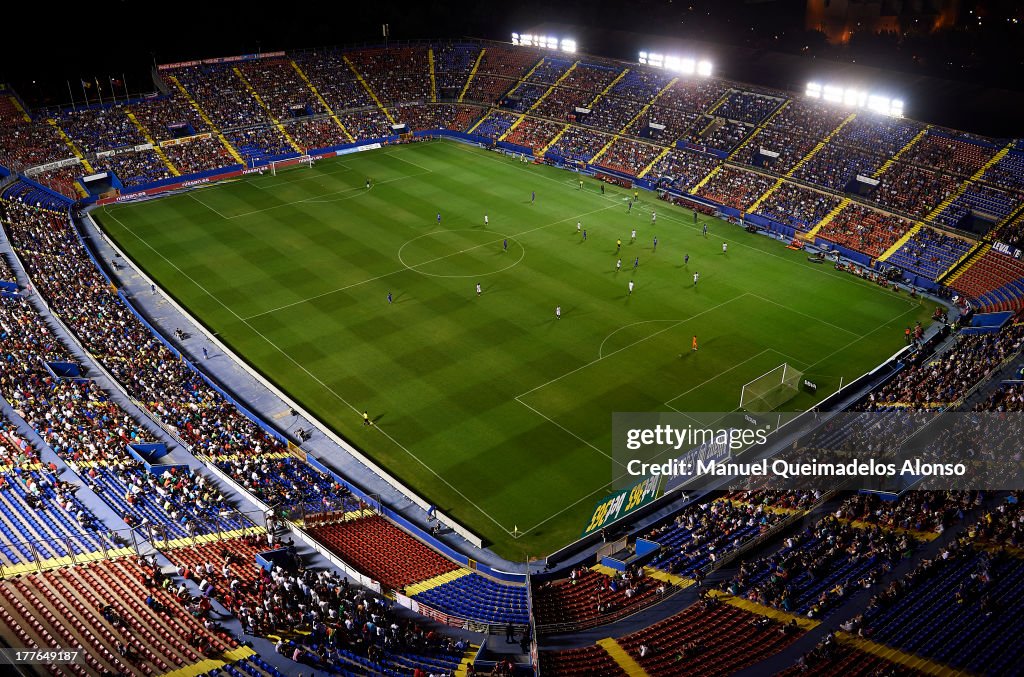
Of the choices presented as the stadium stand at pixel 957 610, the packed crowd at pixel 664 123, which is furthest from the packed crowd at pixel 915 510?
the packed crowd at pixel 664 123

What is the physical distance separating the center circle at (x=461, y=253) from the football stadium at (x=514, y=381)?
41 centimetres

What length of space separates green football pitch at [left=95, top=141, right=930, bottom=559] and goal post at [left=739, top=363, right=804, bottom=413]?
73cm

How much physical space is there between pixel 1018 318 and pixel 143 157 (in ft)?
245

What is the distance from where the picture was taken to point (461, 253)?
64875 millimetres

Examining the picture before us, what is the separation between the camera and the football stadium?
28.5m

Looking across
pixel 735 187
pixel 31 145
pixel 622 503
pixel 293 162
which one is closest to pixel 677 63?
pixel 735 187

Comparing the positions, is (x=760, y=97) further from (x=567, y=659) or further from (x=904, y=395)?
(x=567, y=659)

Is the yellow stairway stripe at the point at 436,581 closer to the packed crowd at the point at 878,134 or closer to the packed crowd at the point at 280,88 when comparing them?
the packed crowd at the point at 878,134

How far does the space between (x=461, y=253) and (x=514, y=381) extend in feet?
64.1

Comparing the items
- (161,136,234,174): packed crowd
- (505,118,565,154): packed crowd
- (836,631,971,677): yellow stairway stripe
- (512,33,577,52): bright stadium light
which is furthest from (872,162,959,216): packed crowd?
(161,136,234,174): packed crowd

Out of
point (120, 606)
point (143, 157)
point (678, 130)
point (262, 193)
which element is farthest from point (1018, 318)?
point (143, 157)

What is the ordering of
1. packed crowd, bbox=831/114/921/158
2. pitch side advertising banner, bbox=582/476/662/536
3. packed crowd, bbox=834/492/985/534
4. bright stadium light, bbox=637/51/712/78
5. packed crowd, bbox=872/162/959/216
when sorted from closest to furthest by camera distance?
1. packed crowd, bbox=834/492/985/534
2. pitch side advertising banner, bbox=582/476/662/536
3. packed crowd, bbox=872/162/959/216
4. packed crowd, bbox=831/114/921/158
5. bright stadium light, bbox=637/51/712/78

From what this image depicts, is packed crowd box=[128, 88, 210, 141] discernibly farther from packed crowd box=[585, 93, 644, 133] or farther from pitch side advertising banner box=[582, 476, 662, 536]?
pitch side advertising banner box=[582, 476, 662, 536]

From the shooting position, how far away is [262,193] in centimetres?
7906
